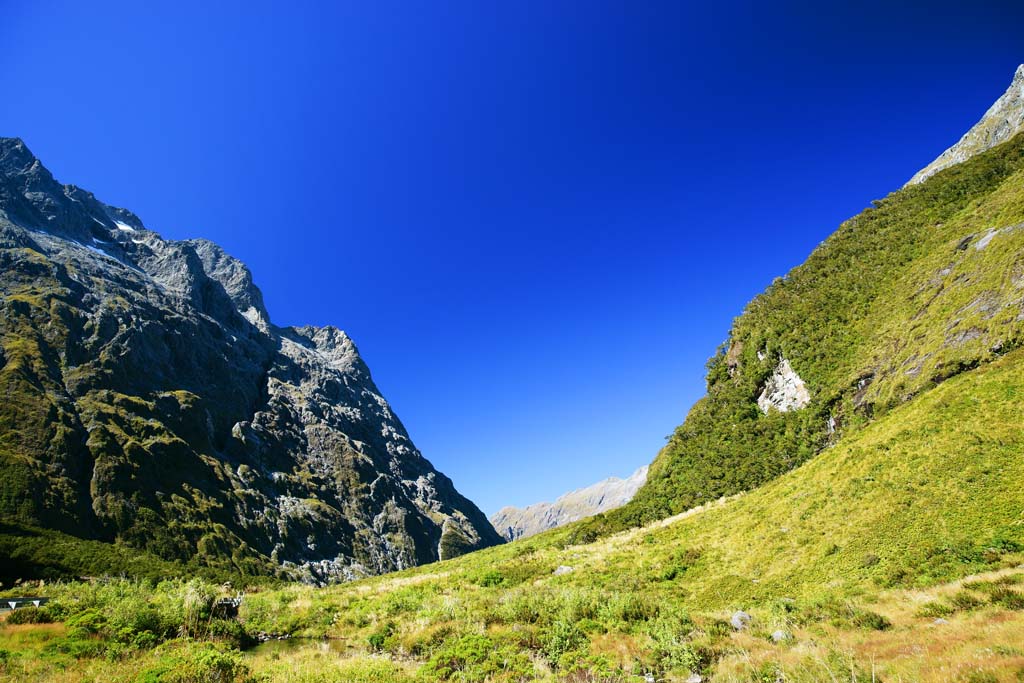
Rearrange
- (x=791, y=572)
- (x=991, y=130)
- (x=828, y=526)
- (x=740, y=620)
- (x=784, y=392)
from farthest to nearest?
(x=991, y=130) < (x=784, y=392) < (x=828, y=526) < (x=791, y=572) < (x=740, y=620)

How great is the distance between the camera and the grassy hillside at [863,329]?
32531 millimetres

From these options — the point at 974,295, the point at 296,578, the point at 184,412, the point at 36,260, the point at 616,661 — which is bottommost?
the point at 296,578

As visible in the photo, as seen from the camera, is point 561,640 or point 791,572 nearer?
point 561,640

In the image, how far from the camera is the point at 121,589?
80.7ft

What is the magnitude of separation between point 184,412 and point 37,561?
7984 centimetres

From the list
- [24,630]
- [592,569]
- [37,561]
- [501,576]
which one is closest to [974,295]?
[592,569]

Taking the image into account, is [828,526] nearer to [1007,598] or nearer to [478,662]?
[1007,598]

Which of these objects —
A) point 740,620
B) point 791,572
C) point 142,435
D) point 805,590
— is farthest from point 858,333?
point 142,435

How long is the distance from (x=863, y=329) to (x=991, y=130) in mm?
113639

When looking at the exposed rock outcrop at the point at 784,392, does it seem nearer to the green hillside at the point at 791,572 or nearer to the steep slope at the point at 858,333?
the steep slope at the point at 858,333

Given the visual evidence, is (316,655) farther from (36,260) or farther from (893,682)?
(36,260)

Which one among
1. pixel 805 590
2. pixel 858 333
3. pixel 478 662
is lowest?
pixel 805 590

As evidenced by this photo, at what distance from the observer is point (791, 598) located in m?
20.8

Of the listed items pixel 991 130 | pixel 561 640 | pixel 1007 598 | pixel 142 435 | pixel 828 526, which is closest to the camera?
pixel 1007 598
